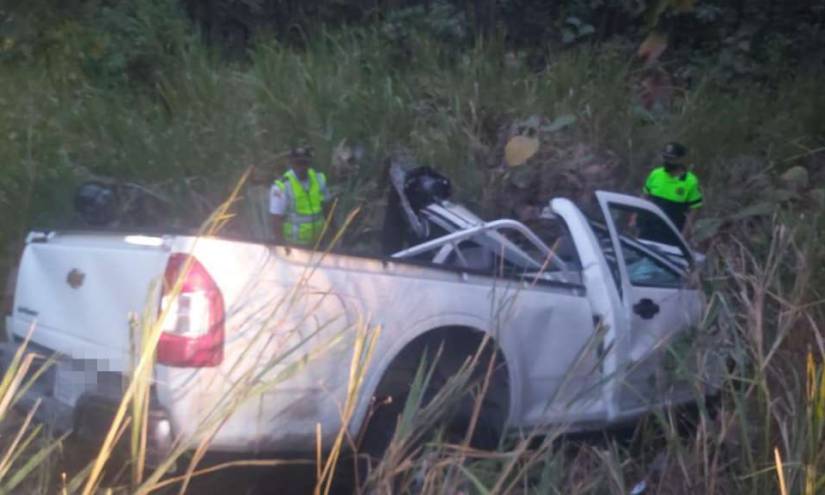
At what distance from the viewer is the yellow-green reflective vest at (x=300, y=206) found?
374 inches

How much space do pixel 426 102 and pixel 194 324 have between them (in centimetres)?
853

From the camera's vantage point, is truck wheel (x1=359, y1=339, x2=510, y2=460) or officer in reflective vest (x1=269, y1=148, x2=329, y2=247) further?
officer in reflective vest (x1=269, y1=148, x2=329, y2=247)

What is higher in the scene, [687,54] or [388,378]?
[687,54]

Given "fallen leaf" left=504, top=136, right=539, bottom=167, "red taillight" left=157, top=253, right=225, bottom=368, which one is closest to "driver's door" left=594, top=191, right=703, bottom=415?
"red taillight" left=157, top=253, right=225, bottom=368

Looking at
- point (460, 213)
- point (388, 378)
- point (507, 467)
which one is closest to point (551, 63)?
point (460, 213)

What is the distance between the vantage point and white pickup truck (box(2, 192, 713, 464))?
5055 mm

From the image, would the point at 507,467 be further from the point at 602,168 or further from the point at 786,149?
the point at 786,149

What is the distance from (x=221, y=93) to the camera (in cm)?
1321

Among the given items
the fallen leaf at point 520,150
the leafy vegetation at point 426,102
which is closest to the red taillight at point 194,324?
the leafy vegetation at point 426,102

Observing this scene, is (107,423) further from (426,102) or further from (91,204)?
(426,102)

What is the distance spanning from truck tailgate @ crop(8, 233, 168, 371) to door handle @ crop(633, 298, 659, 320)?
106 inches

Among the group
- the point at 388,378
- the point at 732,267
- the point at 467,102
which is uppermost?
the point at 467,102

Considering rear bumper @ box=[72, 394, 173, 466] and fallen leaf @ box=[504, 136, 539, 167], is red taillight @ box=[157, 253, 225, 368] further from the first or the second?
fallen leaf @ box=[504, 136, 539, 167]

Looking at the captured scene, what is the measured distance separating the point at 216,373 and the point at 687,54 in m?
12.2
